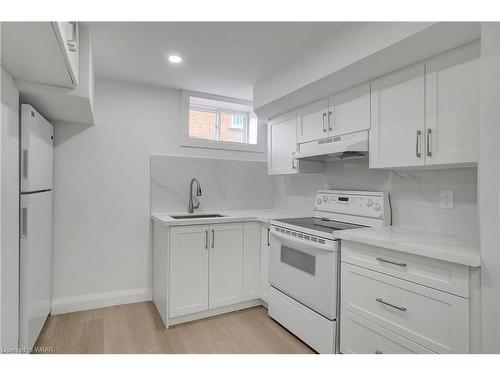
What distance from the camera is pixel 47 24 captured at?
105 centimetres

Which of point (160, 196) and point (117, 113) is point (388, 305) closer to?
point (160, 196)

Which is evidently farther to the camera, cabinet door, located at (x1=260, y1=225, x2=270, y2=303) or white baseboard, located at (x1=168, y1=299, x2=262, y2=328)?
cabinet door, located at (x1=260, y1=225, x2=270, y2=303)

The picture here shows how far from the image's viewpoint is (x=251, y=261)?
8.73ft

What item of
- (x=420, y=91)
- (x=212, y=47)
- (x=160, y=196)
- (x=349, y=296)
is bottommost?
(x=349, y=296)

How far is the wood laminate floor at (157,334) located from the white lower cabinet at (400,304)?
54 cm

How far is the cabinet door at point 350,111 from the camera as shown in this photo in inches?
79.4

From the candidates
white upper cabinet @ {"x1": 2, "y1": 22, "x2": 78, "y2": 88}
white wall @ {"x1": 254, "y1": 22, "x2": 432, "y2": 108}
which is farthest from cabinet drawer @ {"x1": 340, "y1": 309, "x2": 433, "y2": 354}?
white upper cabinet @ {"x1": 2, "y1": 22, "x2": 78, "y2": 88}

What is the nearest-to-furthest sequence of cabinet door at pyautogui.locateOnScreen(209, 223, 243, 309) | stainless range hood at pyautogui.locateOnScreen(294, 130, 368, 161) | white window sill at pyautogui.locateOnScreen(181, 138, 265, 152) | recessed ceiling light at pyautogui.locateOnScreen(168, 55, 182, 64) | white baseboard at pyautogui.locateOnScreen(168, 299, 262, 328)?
stainless range hood at pyautogui.locateOnScreen(294, 130, 368, 161)
recessed ceiling light at pyautogui.locateOnScreen(168, 55, 182, 64)
white baseboard at pyautogui.locateOnScreen(168, 299, 262, 328)
cabinet door at pyautogui.locateOnScreen(209, 223, 243, 309)
white window sill at pyautogui.locateOnScreen(181, 138, 265, 152)

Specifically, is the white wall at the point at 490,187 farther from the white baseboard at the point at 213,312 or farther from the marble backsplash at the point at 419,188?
the white baseboard at the point at 213,312

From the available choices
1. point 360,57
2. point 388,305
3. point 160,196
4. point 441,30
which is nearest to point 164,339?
point 160,196

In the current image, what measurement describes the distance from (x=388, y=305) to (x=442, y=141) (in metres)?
0.97

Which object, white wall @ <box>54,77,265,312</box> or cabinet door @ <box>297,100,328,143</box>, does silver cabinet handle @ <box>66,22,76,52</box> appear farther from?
cabinet door @ <box>297,100,328,143</box>

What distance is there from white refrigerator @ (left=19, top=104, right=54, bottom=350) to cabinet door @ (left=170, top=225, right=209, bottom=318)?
910mm

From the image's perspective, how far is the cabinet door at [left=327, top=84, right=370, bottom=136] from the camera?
202 centimetres
